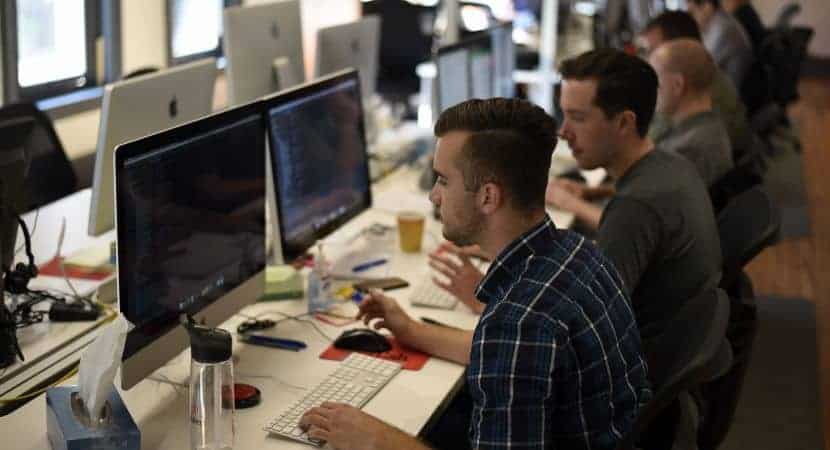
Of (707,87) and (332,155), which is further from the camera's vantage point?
(707,87)

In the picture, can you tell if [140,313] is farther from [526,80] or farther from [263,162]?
[526,80]

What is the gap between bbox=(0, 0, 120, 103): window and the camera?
14.3 ft

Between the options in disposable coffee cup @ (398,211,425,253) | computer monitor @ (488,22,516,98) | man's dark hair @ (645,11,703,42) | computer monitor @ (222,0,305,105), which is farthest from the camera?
man's dark hair @ (645,11,703,42)

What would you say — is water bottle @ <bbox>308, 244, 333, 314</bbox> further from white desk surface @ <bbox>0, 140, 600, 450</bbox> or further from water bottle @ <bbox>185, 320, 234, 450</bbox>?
water bottle @ <bbox>185, 320, 234, 450</bbox>

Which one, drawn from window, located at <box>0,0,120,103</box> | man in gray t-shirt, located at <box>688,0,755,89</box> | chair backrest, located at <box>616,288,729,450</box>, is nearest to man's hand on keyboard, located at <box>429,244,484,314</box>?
chair backrest, located at <box>616,288,729,450</box>

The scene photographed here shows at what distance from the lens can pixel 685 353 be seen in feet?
6.03

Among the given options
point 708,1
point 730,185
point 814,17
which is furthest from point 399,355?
point 814,17

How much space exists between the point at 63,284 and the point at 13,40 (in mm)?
2246

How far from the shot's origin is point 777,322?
4.32m

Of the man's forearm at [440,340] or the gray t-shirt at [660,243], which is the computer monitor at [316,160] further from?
the gray t-shirt at [660,243]

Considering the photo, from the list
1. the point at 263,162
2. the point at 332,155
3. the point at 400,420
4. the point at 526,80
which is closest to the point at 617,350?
the point at 400,420

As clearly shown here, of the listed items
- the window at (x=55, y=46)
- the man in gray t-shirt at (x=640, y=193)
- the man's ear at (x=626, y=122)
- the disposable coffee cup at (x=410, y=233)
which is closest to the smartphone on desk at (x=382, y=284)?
the disposable coffee cup at (x=410, y=233)

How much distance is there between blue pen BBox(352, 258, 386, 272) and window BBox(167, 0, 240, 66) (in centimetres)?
327

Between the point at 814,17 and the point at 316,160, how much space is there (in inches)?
409
